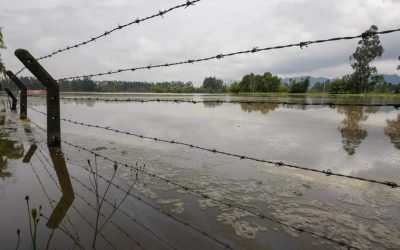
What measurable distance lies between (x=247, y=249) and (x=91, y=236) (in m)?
1.57

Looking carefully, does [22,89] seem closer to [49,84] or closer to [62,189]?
[49,84]

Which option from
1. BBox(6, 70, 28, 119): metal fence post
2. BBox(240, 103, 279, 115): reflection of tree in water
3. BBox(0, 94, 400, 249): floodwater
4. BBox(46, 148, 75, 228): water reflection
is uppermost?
BBox(6, 70, 28, 119): metal fence post

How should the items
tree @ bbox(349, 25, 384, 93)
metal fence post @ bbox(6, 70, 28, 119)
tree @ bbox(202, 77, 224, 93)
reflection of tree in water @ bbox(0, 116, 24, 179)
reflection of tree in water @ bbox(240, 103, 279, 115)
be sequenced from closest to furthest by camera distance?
reflection of tree in water @ bbox(0, 116, 24, 179) → metal fence post @ bbox(6, 70, 28, 119) → reflection of tree in water @ bbox(240, 103, 279, 115) → tree @ bbox(349, 25, 384, 93) → tree @ bbox(202, 77, 224, 93)

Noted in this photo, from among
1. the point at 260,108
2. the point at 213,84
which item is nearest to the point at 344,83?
the point at 260,108

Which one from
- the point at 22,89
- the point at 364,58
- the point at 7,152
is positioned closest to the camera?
the point at 7,152

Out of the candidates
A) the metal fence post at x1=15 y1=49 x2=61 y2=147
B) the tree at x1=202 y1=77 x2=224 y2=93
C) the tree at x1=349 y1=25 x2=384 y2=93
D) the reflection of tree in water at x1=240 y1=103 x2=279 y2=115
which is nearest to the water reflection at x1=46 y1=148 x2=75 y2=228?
the metal fence post at x1=15 y1=49 x2=61 y2=147

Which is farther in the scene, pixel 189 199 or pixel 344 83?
pixel 344 83

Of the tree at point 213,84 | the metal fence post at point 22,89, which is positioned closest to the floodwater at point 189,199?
the metal fence post at point 22,89

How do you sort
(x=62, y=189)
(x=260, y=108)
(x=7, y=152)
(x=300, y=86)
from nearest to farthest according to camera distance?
(x=62, y=189)
(x=7, y=152)
(x=260, y=108)
(x=300, y=86)

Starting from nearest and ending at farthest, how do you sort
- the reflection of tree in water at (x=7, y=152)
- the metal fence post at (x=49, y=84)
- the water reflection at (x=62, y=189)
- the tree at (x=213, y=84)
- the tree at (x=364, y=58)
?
the water reflection at (x=62, y=189)
the reflection of tree in water at (x=7, y=152)
the metal fence post at (x=49, y=84)
the tree at (x=364, y=58)
the tree at (x=213, y=84)

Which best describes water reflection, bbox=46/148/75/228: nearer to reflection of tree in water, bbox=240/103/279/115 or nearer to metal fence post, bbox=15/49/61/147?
metal fence post, bbox=15/49/61/147

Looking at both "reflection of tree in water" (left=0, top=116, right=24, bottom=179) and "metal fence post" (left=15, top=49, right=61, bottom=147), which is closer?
"reflection of tree in water" (left=0, top=116, right=24, bottom=179)

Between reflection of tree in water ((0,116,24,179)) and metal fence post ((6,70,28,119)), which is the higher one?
A: metal fence post ((6,70,28,119))

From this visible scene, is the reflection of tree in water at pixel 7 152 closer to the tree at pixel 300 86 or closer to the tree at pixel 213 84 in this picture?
the tree at pixel 300 86
